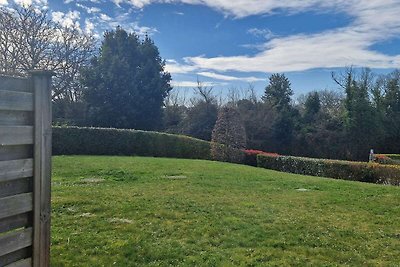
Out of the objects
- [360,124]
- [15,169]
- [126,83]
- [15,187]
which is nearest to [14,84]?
[15,169]

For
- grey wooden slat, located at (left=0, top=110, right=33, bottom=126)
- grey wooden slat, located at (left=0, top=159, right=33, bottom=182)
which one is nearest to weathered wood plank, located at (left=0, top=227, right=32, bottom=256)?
grey wooden slat, located at (left=0, top=159, right=33, bottom=182)

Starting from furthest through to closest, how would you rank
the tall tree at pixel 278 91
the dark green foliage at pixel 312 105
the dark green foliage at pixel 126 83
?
the tall tree at pixel 278 91 < the dark green foliage at pixel 312 105 < the dark green foliage at pixel 126 83

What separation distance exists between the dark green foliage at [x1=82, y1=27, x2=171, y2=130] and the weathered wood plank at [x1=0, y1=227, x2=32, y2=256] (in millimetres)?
26285

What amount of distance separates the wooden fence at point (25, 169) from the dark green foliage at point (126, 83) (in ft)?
85.9

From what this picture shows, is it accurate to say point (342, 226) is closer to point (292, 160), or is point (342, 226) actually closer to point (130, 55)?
point (292, 160)

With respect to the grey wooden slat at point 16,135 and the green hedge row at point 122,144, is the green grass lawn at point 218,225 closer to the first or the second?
the grey wooden slat at point 16,135

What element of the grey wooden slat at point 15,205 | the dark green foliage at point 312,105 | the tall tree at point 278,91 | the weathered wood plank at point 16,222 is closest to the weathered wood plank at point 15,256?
the weathered wood plank at point 16,222

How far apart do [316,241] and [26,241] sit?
4158 millimetres

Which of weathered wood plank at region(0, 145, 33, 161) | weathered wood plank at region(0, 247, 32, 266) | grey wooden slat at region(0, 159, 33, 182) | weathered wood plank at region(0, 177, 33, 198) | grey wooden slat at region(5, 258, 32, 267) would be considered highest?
weathered wood plank at region(0, 145, 33, 161)

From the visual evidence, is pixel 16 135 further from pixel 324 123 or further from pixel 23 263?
pixel 324 123

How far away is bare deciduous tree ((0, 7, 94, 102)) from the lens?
23816 mm

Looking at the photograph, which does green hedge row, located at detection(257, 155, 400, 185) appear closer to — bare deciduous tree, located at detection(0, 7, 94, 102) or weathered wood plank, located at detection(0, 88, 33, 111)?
weathered wood plank, located at detection(0, 88, 33, 111)

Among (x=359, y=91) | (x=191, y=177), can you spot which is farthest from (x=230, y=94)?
(x=191, y=177)

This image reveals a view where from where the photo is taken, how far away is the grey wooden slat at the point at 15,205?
2098mm
